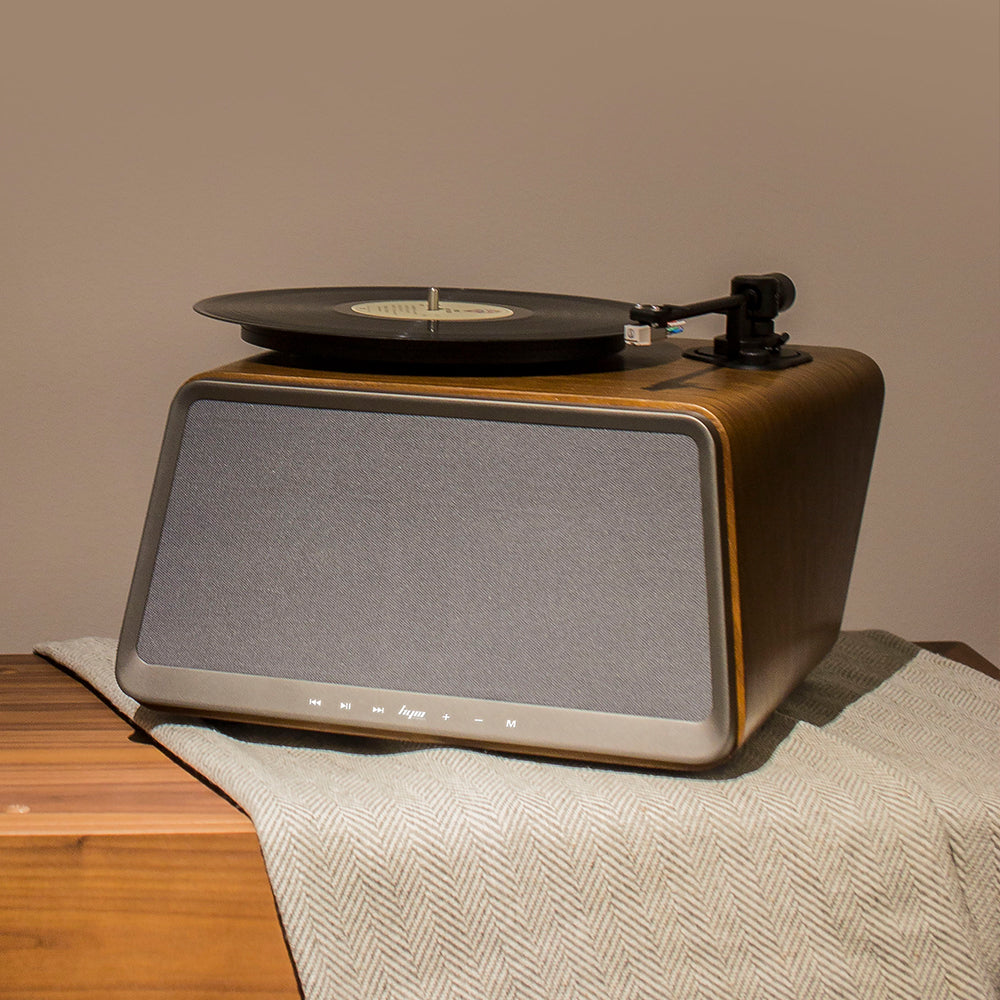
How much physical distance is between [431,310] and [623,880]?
0.41 metres

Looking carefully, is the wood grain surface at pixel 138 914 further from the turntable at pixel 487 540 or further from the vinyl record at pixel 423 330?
the vinyl record at pixel 423 330

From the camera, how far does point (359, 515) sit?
733 millimetres

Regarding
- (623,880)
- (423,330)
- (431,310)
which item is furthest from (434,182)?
(623,880)

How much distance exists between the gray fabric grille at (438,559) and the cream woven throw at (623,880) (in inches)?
2.3

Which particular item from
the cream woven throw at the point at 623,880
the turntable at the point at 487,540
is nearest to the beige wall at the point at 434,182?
the turntable at the point at 487,540

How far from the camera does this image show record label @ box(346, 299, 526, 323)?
0.83m

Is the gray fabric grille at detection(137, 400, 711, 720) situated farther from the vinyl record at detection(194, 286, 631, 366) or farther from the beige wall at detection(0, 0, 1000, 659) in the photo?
the beige wall at detection(0, 0, 1000, 659)

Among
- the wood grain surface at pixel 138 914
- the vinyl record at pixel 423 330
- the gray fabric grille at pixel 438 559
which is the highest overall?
the vinyl record at pixel 423 330

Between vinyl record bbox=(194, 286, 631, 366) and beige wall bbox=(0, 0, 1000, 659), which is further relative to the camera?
beige wall bbox=(0, 0, 1000, 659)

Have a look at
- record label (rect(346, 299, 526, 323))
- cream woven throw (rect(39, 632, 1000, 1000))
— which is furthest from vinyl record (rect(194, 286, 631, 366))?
cream woven throw (rect(39, 632, 1000, 1000))

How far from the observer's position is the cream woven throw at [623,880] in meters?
0.64

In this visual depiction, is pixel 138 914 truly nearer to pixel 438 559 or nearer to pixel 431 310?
pixel 438 559

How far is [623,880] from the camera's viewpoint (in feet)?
2.15

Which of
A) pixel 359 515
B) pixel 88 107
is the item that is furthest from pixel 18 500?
pixel 359 515
